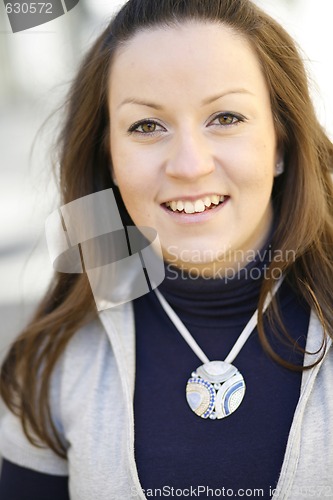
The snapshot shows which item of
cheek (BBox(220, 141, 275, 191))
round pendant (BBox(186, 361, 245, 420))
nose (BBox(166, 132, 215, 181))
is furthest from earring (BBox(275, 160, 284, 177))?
round pendant (BBox(186, 361, 245, 420))

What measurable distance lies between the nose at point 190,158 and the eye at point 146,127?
6 cm

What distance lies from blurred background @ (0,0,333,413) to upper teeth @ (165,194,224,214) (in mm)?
434

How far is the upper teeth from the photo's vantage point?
1252 millimetres

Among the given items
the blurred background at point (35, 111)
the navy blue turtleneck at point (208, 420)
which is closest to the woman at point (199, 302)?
the navy blue turtleneck at point (208, 420)

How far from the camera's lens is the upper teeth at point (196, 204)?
125 centimetres

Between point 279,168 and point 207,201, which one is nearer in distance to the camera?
point 207,201

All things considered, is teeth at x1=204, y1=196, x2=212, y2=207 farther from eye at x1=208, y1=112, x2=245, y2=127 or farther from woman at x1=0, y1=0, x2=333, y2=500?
eye at x1=208, y1=112, x2=245, y2=127

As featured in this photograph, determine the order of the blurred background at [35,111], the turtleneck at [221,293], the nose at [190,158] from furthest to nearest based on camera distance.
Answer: the blurred background at [35,111] → the turtleneck at [221,293] → the nose at [190,158]

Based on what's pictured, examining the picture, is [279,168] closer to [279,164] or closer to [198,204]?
[279,164]

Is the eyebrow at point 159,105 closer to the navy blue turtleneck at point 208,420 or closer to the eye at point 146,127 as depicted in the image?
the eye at point 146,127

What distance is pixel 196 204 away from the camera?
1.25m

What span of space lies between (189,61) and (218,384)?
24.9 inches

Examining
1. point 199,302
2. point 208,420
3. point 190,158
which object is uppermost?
point 190,158

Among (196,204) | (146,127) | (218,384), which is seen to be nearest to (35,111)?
(146,127)
